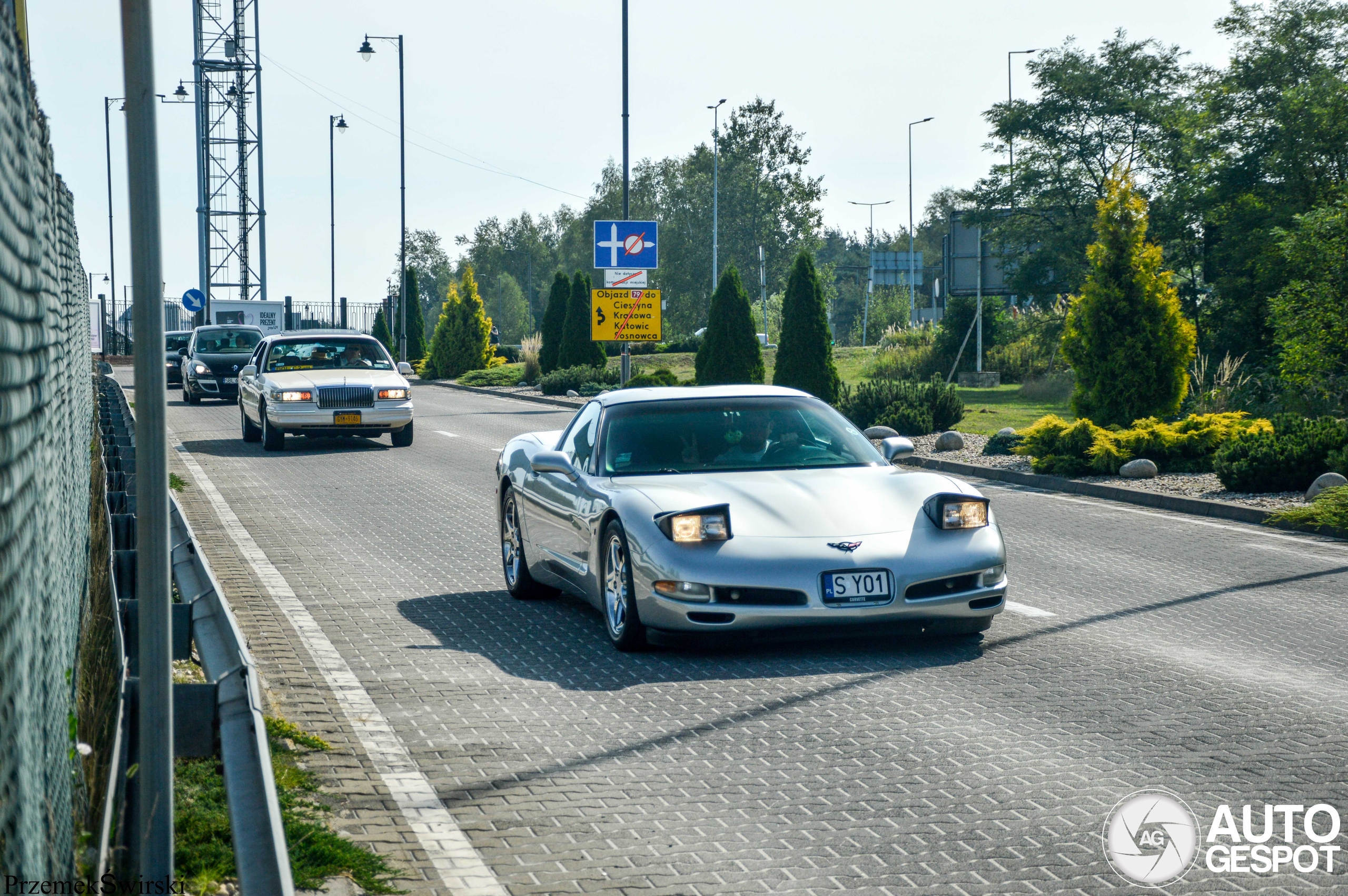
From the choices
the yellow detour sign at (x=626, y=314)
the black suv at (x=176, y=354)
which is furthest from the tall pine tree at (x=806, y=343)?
the black suv at (x=176, y=354)

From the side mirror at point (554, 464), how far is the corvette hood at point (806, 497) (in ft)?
1.26

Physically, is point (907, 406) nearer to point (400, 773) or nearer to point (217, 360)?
point (217, 360)

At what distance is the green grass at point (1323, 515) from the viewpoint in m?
12.8

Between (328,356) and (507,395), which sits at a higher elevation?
(328,356)

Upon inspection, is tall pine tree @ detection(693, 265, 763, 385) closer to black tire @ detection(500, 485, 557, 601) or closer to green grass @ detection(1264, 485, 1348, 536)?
green grass @ detection(1264, 485, 1348, 536)

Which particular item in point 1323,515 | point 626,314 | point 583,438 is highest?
point 626,314

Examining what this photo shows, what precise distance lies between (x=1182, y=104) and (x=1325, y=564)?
36237 millimetres

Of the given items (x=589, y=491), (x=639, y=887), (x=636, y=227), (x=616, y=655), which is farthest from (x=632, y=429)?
(x=636, y=227)

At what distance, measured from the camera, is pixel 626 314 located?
2930cm

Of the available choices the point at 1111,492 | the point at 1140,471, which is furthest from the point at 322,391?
the point at 1140,471

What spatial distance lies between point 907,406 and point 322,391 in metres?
9.37

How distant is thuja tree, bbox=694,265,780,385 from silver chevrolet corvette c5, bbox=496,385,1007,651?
22906mm

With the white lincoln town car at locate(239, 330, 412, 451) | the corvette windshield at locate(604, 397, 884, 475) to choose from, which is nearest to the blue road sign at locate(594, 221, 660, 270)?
the white lincoln town car at locate(239, 330, 412, 451)

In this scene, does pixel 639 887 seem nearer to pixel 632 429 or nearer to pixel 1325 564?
pixel 632 429
